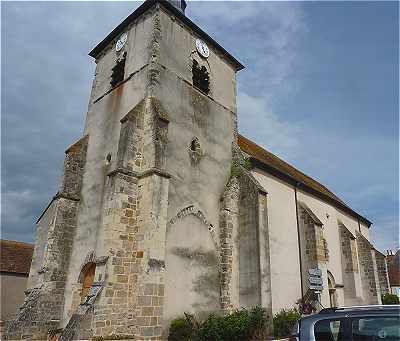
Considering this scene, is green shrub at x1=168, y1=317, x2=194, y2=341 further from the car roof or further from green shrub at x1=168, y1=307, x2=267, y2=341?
the car roof

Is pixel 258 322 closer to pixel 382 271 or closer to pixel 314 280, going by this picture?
pixel 314 280

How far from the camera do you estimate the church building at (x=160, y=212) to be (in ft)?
32.4

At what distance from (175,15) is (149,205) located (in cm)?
873

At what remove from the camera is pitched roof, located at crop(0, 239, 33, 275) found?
21.6m

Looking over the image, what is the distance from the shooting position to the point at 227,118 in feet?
52.3

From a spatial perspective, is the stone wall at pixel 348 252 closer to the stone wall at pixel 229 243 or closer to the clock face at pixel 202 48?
the stone wall at pixel 229 243

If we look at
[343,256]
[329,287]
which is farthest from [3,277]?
[343,256]

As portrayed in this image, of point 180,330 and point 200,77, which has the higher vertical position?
point 200,77

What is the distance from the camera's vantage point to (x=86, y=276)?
1194 cm

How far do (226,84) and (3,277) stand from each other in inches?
680

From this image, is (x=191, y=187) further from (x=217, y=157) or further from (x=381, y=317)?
(x=381, y=317)

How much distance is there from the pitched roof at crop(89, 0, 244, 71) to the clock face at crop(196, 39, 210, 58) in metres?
0.30

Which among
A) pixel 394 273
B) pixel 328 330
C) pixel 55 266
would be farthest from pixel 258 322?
pixel 394 273

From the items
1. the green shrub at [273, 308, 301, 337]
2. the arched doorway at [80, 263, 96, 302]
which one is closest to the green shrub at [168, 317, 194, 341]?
the arched doorway at [80, 263, 96, 302]
